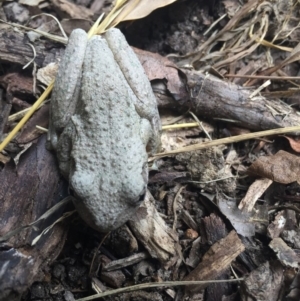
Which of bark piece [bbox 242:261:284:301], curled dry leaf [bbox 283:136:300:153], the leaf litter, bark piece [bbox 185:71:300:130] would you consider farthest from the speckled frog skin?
curled dry leaf [bbox 283:136:300:153]

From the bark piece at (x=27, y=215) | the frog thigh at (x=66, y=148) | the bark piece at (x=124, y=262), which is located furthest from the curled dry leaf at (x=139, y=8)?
the bark piece at (x=124, y=262)

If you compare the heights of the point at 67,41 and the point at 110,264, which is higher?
the point at 67,41

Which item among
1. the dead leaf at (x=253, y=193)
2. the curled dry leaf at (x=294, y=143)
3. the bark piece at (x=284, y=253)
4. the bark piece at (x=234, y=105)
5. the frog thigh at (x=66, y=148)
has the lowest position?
the bark piece at (x=284, y=253)

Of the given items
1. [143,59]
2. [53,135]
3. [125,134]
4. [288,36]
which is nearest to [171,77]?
[143,59]

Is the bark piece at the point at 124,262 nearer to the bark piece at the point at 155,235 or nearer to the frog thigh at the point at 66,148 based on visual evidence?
the bark piece at the point at 155,235

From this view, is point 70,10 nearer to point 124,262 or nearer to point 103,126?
point 103,126

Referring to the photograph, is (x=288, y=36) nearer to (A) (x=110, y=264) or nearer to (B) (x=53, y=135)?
(B) (x=53, y=135)

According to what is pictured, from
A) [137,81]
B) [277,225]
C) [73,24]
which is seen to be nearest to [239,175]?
[277,225]
